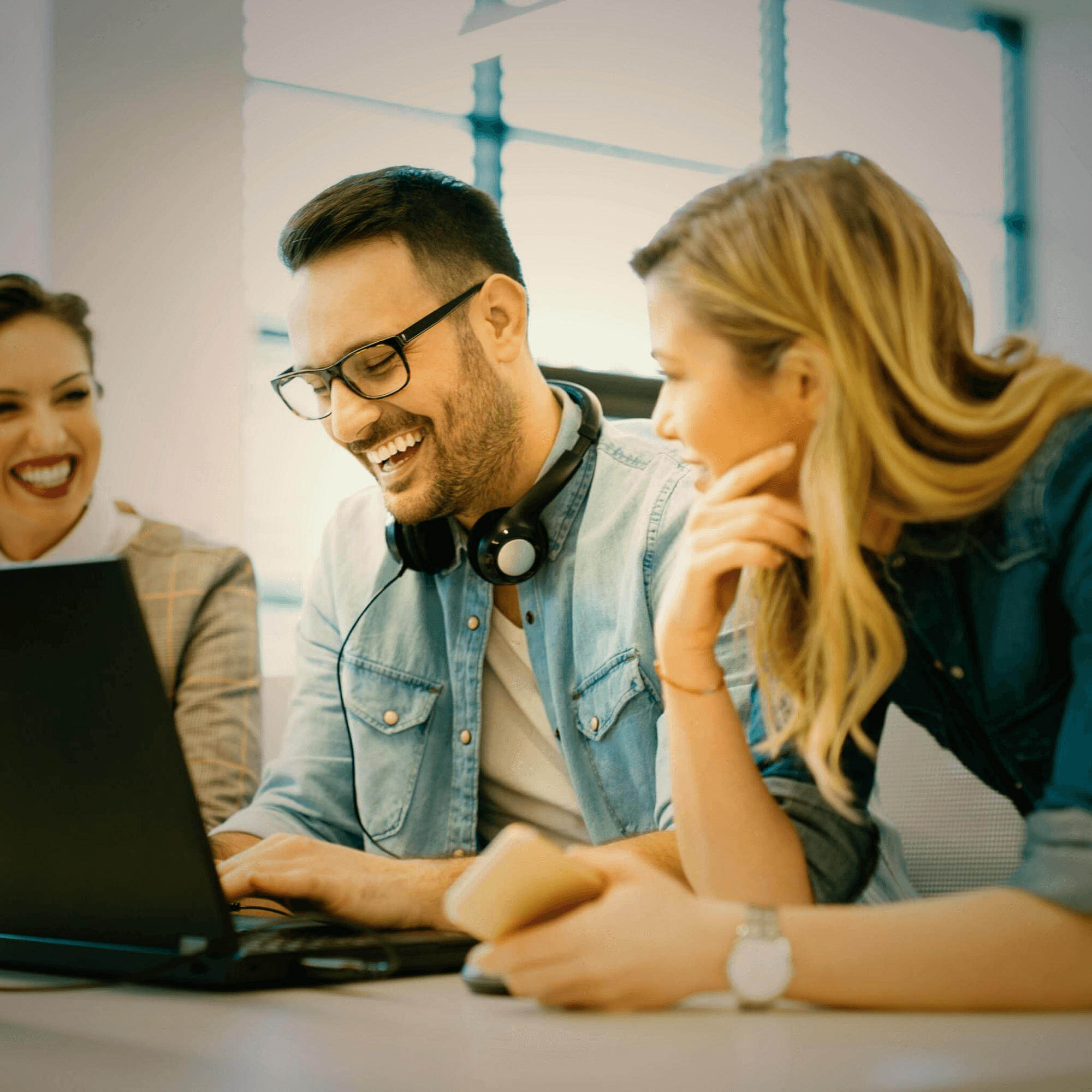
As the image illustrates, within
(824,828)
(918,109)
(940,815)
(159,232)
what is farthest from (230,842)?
(918,109)

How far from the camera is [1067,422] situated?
924 millimetres

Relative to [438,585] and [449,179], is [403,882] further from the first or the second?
[449,179]

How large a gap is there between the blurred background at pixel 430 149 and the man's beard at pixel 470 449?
0.97 meters

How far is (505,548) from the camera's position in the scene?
1.42m

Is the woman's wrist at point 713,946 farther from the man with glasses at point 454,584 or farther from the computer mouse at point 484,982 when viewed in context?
the man with glasses at point 454,584

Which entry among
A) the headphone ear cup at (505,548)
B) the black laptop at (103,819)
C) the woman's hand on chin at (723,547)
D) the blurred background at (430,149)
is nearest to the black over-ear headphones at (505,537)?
the headphone ear cup at (505,548)

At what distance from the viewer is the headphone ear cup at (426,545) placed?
1.54 metres

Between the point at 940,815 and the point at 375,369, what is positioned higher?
the point at 375,369

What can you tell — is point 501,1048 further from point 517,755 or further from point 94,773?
point 517,755

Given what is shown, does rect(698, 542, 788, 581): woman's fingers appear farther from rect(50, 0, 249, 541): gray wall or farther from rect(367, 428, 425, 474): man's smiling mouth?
rect(50, 0, 249, 541): gray wall

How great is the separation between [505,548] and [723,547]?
1.54 feet

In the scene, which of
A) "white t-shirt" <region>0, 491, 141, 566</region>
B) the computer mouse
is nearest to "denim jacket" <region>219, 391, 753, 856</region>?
the computer mouse

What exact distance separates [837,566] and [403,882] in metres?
0.52

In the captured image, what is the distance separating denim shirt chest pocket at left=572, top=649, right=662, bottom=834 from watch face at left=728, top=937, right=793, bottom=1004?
672mm
